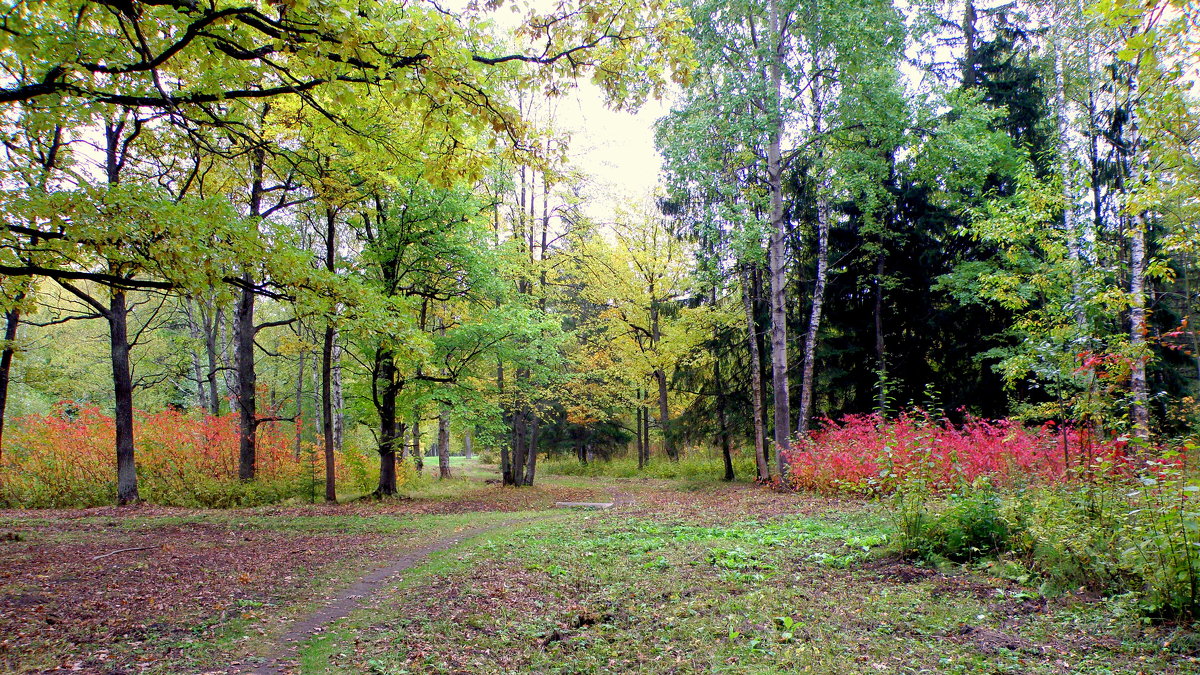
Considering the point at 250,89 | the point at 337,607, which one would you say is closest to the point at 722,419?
the point at 337,607

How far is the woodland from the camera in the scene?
162 inches

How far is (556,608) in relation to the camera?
5.01 metres

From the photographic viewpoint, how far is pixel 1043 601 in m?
3.97

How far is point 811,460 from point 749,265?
6826 mm

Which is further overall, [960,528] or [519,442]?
[519,442]

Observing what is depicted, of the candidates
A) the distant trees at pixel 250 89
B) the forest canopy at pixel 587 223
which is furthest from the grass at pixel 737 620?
the distant trees at pixel 250 89

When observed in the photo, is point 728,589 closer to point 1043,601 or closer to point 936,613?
point 936,613

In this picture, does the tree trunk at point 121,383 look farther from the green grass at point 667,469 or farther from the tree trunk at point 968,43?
the tree trunk at point 968,43

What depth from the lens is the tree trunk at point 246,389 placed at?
13.7 m

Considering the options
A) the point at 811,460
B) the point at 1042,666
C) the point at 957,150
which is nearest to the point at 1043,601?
the point at 1042,666

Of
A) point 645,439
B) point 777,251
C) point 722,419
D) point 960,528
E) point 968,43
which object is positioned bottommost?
point 645,439

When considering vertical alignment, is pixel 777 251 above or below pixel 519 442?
above

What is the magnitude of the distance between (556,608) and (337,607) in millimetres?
A: 2183

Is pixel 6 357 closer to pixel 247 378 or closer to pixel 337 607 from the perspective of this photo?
pixel 247 378
